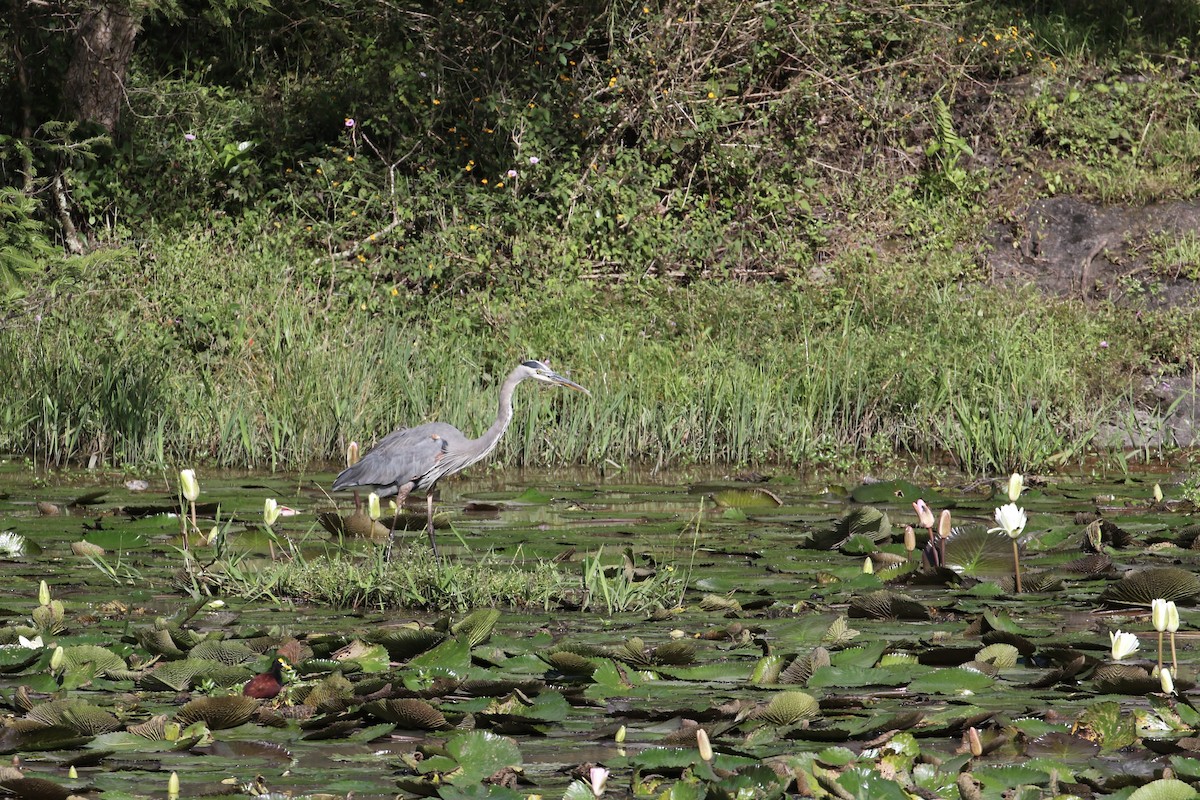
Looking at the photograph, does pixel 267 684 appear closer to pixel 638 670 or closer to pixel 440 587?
pixel 638 670

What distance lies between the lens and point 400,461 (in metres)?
7.27

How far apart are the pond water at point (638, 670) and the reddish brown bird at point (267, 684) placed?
36 millimetres

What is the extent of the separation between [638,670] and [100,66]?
1088cm

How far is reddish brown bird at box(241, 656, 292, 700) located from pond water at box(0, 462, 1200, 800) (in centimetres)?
4

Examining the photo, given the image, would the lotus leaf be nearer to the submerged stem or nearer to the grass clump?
the grass clump

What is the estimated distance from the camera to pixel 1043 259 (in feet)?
44.2

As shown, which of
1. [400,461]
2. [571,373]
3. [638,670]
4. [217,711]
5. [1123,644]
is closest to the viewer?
[217,711]

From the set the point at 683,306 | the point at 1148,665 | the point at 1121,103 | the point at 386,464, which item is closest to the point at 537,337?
the point at 683,306

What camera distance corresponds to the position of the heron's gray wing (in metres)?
7.27

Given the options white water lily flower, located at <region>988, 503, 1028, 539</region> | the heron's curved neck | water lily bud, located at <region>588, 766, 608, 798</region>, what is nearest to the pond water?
water lily bud, located at <region>588, 766, 608, 798</region>

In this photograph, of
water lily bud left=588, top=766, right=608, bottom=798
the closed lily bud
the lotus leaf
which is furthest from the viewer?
the closed lily bud

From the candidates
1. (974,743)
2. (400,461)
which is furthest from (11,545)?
(974,743)

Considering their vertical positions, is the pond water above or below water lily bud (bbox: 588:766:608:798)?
below

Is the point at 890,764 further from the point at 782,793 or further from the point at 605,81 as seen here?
the point at 605,81
